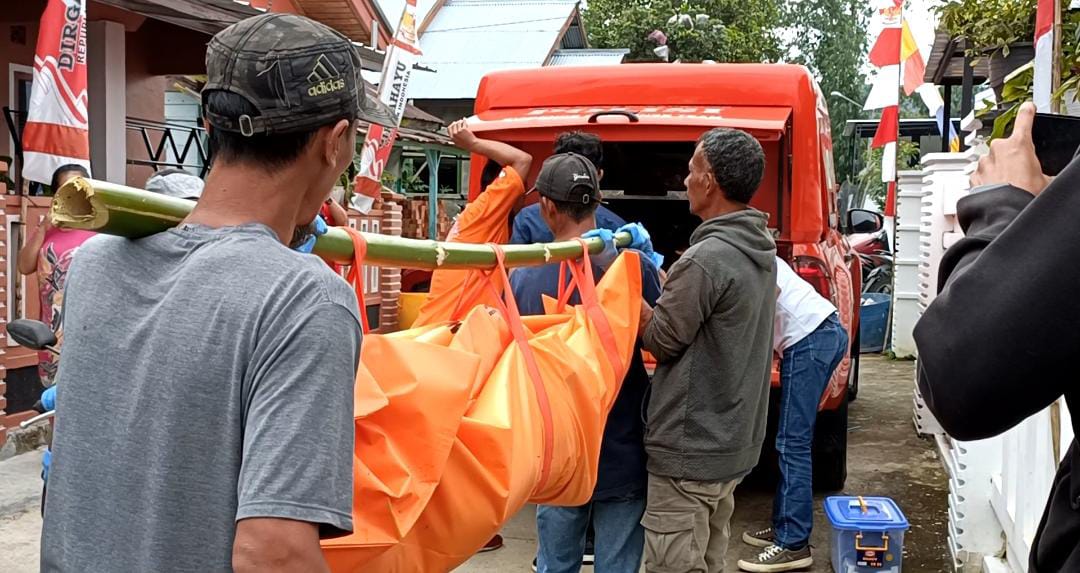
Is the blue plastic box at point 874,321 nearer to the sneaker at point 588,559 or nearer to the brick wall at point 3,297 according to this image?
the sneaker at point 588,559

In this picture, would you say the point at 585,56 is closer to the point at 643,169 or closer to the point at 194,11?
the point at 194,11

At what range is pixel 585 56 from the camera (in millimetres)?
23281

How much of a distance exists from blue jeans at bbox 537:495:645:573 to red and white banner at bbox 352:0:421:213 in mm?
6112

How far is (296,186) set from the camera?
146cm

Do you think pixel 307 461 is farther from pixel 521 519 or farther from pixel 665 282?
pixel 521 519

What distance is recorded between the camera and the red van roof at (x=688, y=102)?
5.24 meters

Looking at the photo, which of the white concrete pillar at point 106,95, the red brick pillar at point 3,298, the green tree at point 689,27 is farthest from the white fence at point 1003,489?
the green tree at point 689,27

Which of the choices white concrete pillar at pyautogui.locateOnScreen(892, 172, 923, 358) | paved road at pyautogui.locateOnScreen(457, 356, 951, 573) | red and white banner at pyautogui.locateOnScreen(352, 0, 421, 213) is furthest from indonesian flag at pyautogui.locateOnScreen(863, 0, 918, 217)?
red and white banner at pyautogui.locateOnScreen(352, 0, 421, 213)

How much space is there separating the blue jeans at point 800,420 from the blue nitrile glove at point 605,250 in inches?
73.7

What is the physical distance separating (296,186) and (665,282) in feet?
6.57

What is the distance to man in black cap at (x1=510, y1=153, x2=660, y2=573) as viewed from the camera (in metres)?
3.28

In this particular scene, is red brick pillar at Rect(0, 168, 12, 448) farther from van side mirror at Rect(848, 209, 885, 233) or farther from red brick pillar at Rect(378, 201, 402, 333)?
van side mirror at Rect(848, 209, 885, 233)

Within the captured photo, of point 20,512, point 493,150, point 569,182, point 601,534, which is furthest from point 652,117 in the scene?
point 20,512

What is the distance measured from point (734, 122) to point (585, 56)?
62.2 ft
